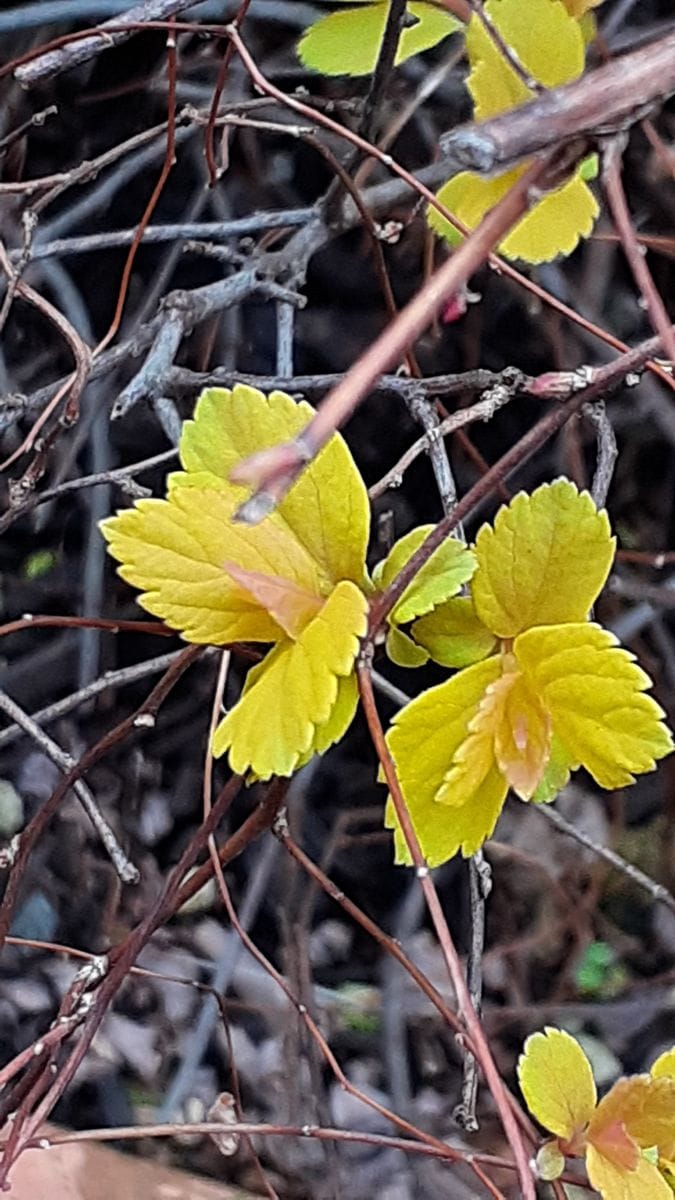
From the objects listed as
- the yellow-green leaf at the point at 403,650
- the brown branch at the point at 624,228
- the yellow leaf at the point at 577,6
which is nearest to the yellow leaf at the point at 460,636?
the yellow-green leaf at the point at 403,650

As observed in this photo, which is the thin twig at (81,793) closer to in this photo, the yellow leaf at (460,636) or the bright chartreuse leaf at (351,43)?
the yellow leaf at (460,636)

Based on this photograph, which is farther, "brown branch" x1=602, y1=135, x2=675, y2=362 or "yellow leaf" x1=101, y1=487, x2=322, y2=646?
"yellow leaf" x1=101, y1=487, x2=322, y2=646

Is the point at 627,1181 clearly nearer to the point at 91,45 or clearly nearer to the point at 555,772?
the point at 555,772

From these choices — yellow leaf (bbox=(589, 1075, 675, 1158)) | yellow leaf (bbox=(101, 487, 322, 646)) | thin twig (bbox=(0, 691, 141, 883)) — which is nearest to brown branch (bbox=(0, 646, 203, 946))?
thin twig (bbox=(0, 691, 141, 883))

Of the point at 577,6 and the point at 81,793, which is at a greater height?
the point at 577,6

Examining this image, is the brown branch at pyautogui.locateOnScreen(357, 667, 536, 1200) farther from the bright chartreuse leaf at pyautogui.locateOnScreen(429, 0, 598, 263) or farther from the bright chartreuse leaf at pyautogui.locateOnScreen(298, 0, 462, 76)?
the bright chartreuse leaf at pyautogui.locateOnScreen(298, 0, 462, 76)

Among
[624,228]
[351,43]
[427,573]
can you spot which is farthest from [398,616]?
[351,43]
